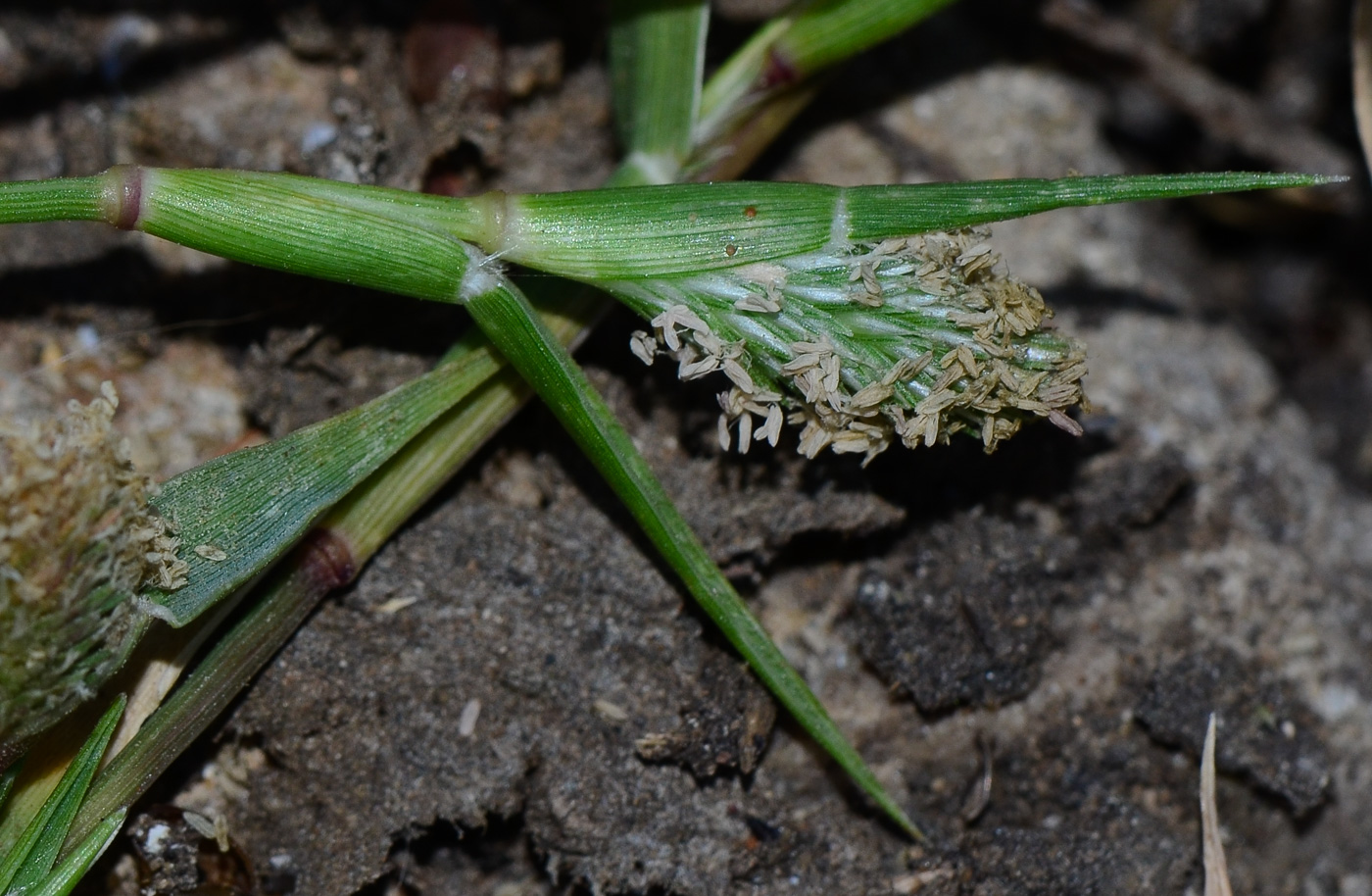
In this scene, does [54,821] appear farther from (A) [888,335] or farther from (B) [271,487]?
(A) [888,335]

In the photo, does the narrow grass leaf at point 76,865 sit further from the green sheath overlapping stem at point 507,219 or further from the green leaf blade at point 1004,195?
the green leaf blade at point 1004,195

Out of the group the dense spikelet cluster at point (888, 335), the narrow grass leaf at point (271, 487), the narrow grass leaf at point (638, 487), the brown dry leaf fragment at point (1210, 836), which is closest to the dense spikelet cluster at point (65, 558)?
the narrow grass leaf at point (271, 487)

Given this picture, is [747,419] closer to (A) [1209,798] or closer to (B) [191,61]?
(A) [1209,798]

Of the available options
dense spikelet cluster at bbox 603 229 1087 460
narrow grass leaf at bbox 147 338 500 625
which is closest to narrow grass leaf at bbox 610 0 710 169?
dense spikelet cluster at bbox 603 229 1087 460

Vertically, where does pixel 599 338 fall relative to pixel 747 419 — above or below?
above

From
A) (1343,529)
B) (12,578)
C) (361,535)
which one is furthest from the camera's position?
(1343,529)

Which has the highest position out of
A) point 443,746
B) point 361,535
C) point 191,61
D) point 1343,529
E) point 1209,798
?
point 191,61

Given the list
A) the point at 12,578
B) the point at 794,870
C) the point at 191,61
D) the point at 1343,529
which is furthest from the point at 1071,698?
the point at 191,61
